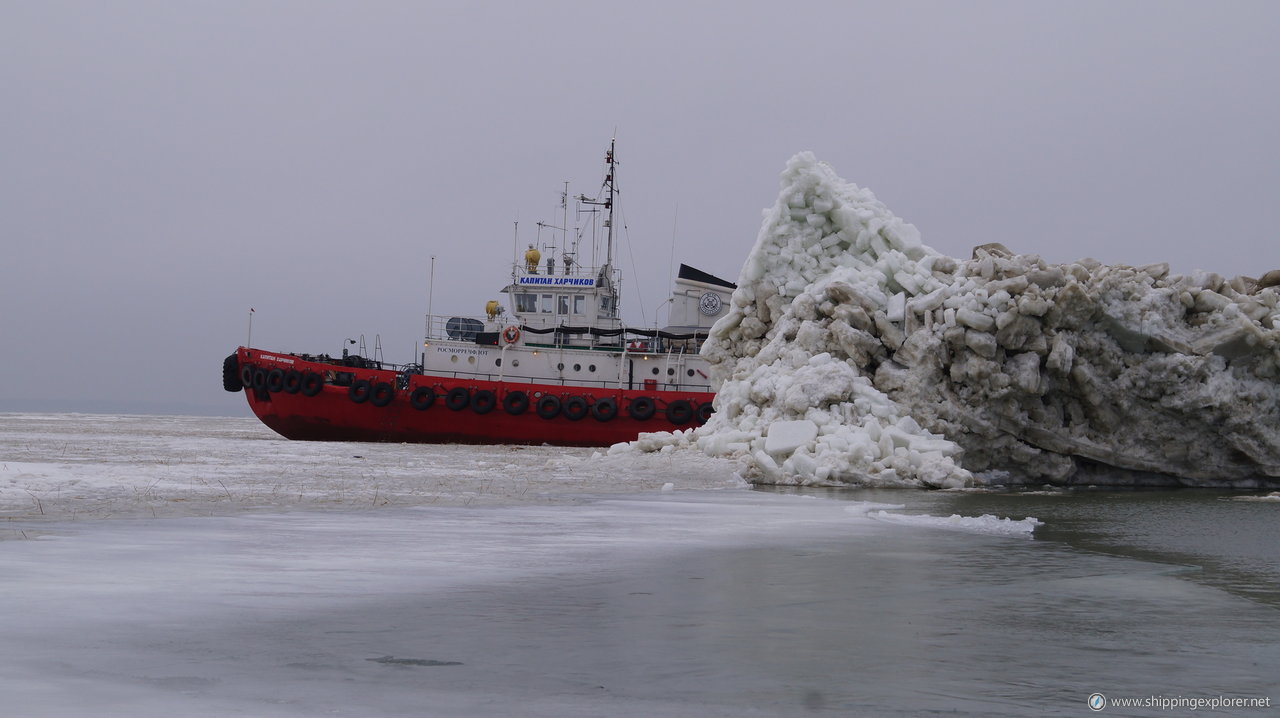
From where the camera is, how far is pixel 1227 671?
3391 millimetres

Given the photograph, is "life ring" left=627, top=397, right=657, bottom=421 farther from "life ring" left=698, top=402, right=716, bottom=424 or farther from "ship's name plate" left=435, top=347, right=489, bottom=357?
"ship's name plate" left=435, top=347, right=489, bottom=357

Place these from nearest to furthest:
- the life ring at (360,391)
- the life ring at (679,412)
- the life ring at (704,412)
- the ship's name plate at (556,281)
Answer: the life ring at (704,412)
the life ring at (679,412)
the life ring at (360,391)
the ship's name plate at (556,281)

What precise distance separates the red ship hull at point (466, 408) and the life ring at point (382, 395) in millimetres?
26

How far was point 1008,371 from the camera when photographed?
49.9 feet

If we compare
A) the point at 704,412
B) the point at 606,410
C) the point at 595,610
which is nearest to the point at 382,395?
the point at 606,410

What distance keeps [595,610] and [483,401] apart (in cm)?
2267

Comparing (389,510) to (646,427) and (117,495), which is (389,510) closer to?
(117,495)

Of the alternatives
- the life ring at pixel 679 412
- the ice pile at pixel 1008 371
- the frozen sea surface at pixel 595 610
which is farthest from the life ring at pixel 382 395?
the frozen sea surface at pixel 595 610

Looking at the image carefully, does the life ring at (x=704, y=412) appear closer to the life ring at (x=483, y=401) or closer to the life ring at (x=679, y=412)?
the life ring at (x=679, y=412)

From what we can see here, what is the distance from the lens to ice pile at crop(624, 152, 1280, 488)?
14.7 meters

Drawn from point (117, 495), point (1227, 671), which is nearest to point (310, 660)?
point (1227, 671)

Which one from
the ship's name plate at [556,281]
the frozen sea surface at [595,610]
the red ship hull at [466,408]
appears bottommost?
the frozen sea surface at [595,610]

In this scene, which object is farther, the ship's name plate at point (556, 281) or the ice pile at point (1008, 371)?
the ship's name plate at point (556, 281)

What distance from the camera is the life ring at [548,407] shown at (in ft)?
86.8
